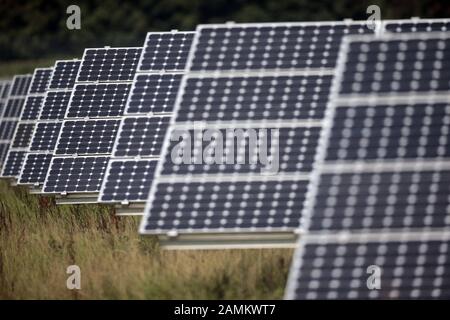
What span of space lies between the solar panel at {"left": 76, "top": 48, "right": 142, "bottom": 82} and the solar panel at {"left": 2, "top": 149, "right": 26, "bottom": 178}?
573 centimetres

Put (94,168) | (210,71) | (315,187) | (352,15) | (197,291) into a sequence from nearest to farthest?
(315,187) < (197,291) < (210,71) < (94,168) < (352,15)

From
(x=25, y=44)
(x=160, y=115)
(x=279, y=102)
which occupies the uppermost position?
(x=25, y=44)

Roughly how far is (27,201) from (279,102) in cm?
1023

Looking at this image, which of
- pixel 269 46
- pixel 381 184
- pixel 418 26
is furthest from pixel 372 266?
pixel 418 26

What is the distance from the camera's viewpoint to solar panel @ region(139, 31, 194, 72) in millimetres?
23578

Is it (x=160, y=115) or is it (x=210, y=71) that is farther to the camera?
(x=160, y=115)

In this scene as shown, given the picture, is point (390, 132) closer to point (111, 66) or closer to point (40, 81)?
point (111, 66)

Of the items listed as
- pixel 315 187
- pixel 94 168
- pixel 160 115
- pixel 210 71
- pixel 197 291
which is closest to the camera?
pixel 315 187

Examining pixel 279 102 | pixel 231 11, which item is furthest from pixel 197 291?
pixel 231 11

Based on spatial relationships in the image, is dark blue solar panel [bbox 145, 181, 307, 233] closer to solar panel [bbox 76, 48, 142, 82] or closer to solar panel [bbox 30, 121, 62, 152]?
solar panel [bbox 76, 48, 142, 82]

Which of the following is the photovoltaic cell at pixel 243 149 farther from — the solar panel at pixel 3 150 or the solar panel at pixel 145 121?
the solar panel at pixel 3 150
